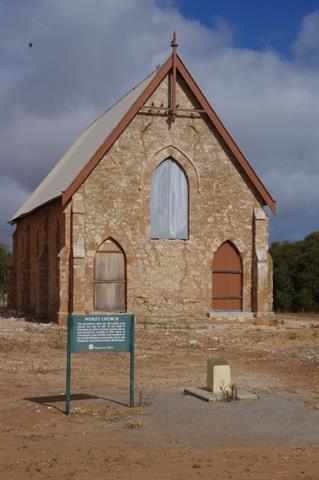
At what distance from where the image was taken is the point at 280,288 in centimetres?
4641

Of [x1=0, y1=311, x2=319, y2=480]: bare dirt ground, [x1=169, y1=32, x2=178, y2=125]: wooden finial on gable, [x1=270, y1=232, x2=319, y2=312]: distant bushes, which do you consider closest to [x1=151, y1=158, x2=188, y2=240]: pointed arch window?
[x1=169, y1=32, x2=178, y2=125]: wooden finial on gable

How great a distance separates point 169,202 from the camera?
29688 mm

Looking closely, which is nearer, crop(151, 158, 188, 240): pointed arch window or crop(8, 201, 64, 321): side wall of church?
crop(151, 158, 188, 240): pointed arch window

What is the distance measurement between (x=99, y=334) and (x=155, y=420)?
1658 millimetres

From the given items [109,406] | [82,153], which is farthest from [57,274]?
[109,406]

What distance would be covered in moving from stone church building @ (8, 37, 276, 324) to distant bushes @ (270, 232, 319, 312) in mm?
14924

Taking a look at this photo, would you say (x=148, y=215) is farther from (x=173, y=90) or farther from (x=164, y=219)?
(x=173, y=90)

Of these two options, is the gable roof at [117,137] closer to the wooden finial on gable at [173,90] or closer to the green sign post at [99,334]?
the wooden finial on gable at [173,90]

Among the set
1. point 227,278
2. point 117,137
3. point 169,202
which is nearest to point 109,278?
point 169,202

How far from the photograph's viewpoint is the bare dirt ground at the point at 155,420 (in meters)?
8.40

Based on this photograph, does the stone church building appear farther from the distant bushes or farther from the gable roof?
the distant bushes

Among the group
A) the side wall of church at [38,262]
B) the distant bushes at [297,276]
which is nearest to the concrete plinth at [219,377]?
the side wall of church at [38,262]

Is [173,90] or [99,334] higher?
[173,90]

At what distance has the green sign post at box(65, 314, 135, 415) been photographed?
456 inches
